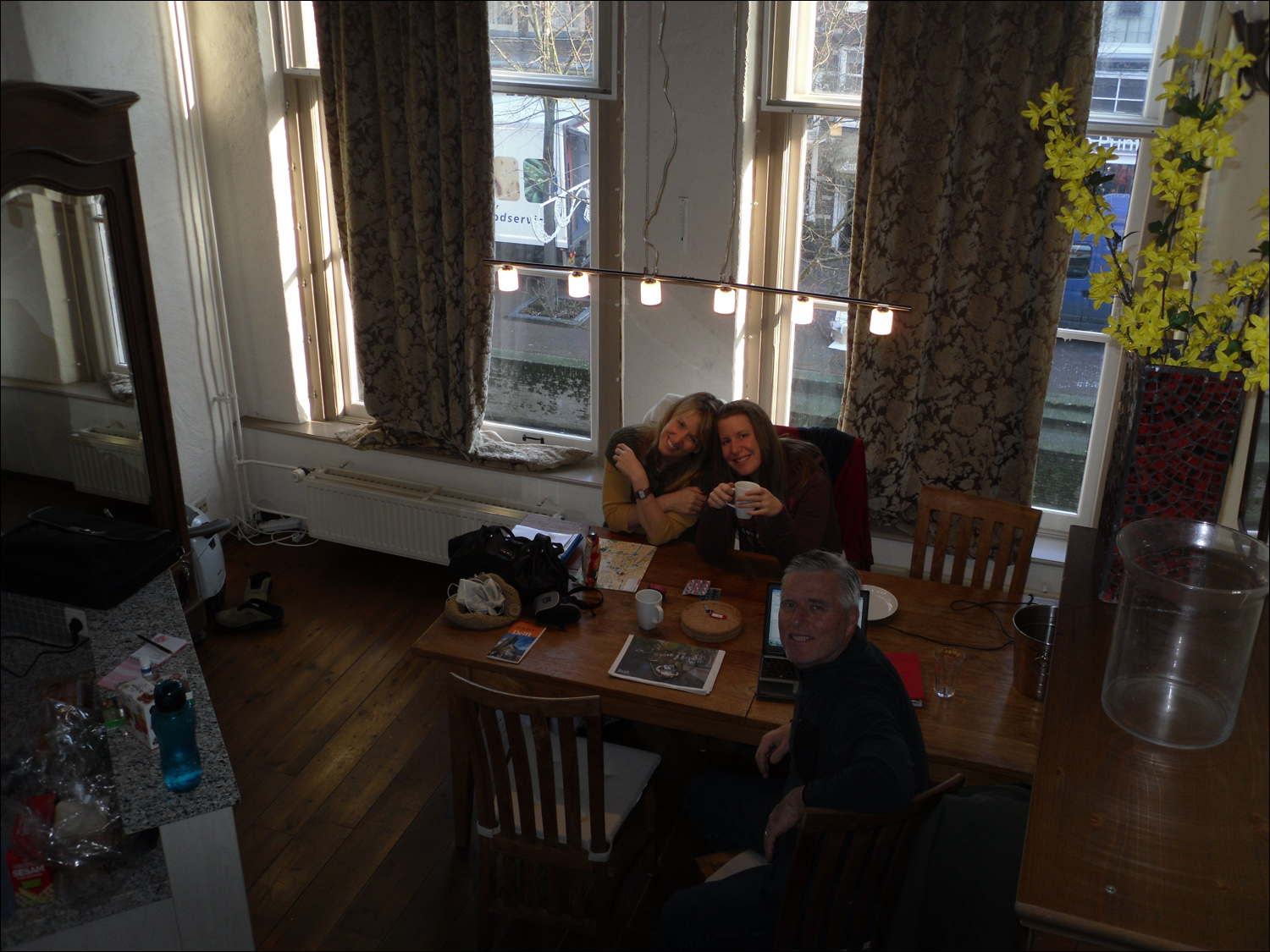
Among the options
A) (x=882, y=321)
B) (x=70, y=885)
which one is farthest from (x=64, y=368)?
(x=882, y=321)

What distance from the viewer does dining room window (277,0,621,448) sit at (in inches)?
156

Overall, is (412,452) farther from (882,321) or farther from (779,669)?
(779,669)

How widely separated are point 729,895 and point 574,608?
0.92 m

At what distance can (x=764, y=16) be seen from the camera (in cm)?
359

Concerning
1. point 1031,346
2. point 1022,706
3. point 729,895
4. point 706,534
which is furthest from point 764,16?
point 729,895

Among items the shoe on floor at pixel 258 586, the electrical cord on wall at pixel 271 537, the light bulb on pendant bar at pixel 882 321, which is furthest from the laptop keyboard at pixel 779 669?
the electrical cord on wall at pixel 271 537

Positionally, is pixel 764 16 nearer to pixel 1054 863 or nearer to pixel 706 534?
pixel 706 534

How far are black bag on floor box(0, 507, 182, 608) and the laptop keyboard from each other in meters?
1.74

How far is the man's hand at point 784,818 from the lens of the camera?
7.13ft

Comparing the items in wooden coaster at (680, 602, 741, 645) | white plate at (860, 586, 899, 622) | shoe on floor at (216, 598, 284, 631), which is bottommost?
shoe on floor at (216, 598, 284, 631)

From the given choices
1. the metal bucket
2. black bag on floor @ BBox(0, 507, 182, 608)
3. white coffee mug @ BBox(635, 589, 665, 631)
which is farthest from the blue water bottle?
the metal bucket

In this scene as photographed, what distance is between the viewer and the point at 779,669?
8.66ft

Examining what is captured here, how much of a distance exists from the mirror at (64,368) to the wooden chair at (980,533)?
102 inches

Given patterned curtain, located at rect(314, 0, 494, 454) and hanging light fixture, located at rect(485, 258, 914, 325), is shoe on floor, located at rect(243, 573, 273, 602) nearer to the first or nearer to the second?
patterned curtain, located at rect(314, 0, 494, 454)
